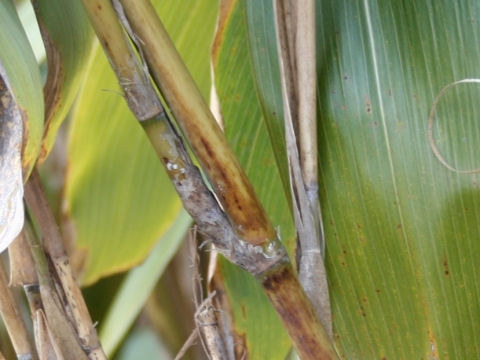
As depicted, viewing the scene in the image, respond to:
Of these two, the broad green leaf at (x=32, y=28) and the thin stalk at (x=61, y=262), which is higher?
the broad green leaf at (x=32, y=28)

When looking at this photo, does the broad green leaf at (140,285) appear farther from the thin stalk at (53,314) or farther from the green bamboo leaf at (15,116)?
the green bamboo leaf at (15,116)

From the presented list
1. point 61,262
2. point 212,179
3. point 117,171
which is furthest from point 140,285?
point 212,179

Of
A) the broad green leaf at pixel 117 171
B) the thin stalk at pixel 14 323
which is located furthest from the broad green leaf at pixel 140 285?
the thin stalk at pixel 14 323

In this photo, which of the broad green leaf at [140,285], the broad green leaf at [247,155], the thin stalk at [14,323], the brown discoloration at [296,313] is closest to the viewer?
the brown discoloration at [296,313]

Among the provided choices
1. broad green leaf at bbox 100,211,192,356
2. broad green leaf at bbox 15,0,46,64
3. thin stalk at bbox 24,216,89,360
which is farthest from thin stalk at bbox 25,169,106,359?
broad green leaf at bbox 100,211,192,356

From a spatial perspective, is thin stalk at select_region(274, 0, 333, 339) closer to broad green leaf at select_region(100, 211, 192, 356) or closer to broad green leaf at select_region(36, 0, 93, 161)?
broad green leaf at select_region(36, 0, 93, 161)

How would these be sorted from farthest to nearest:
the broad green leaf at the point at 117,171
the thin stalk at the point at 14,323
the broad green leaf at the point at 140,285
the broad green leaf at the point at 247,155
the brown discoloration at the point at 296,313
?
the broad green leaf at the point at 140,285 → the broad green leaf at the point at 117,171 → the broad green leaf at the point at 247,155 → the thin stalk at the point at 14,323 → the brown discoloration at the point at 296,313
